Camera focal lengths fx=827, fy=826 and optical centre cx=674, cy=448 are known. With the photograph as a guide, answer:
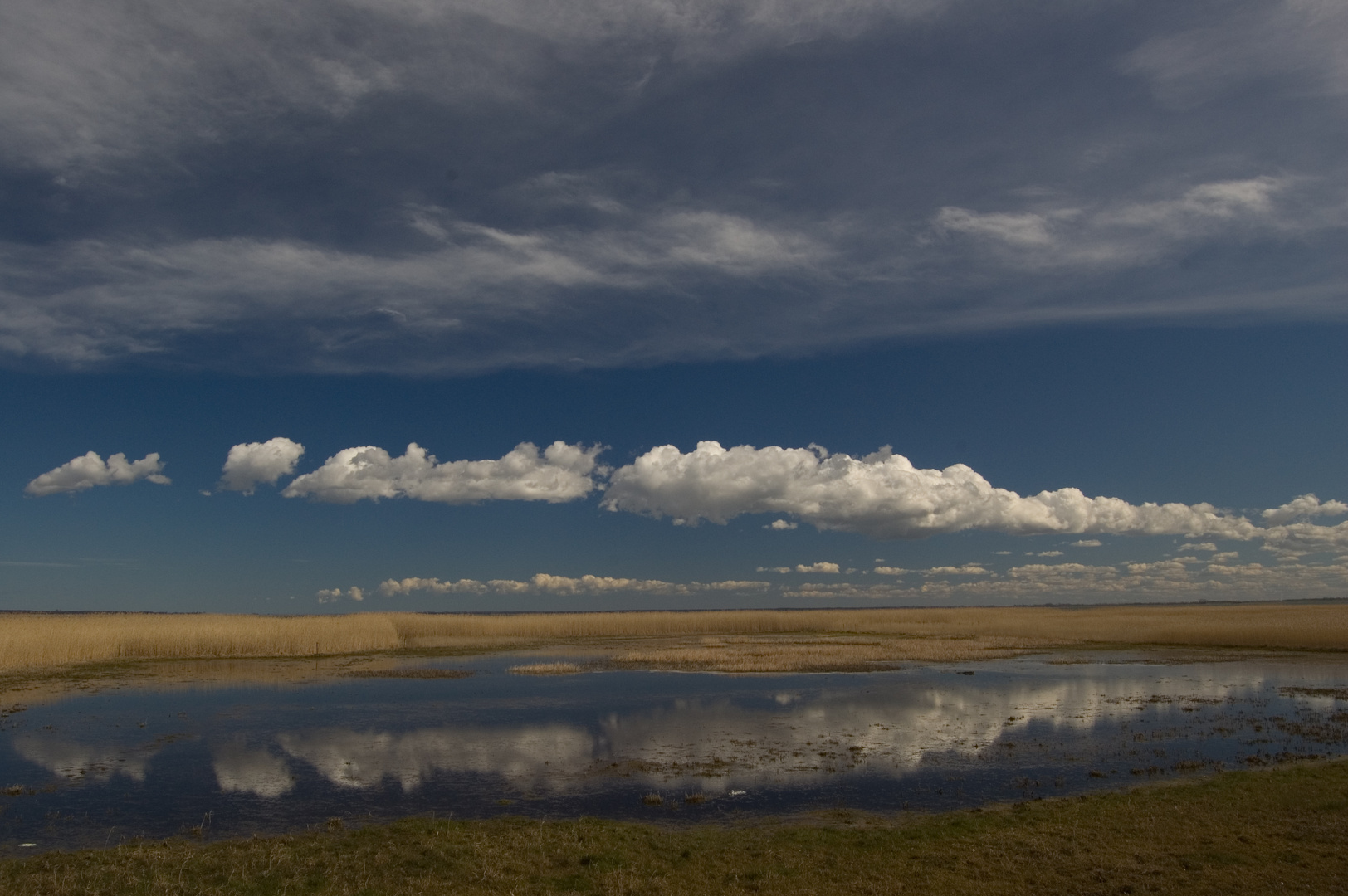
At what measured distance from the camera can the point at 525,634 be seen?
279 ft

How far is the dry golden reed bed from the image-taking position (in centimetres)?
5422

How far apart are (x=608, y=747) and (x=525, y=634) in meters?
63.1

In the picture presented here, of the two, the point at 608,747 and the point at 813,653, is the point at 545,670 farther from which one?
the point at 608,747

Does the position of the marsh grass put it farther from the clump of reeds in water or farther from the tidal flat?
the clump of reeds in water

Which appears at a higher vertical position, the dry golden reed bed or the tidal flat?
the tidal flat

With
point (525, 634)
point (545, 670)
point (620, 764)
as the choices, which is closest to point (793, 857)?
point (620, 764)

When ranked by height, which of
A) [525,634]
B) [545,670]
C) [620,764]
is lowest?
[525,634]


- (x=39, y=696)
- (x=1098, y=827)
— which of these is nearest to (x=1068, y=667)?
(x=1098, y=827)

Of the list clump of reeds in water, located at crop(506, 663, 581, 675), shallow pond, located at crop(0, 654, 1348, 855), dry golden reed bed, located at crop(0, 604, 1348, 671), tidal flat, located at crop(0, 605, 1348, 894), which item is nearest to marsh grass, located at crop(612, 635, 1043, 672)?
dry golden reed bed, located at crop(0, 604, 1348, 671)

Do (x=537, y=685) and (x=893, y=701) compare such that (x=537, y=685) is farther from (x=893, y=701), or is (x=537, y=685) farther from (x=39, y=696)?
(x=39, y=696)

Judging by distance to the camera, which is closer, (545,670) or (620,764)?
(620,764)

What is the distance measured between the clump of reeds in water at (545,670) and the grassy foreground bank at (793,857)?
106ft

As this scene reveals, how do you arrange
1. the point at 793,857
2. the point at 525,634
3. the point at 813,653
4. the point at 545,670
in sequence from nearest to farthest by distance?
the point at 793,857 < the point at 545,670 < the point at 813,653 < the point at 525,634

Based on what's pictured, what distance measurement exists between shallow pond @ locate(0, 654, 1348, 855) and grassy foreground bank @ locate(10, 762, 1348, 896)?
181 cm
